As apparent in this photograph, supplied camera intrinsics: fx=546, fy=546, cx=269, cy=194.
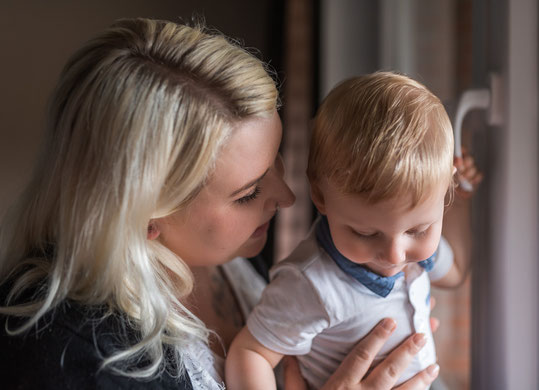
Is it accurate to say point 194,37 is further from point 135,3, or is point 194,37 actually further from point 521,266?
point 135,3

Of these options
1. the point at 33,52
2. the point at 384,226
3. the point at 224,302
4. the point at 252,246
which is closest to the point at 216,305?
the point at 224,302

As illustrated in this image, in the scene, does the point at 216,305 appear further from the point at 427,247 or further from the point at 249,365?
the point at 427,247

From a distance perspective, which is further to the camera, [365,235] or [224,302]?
[224,302]

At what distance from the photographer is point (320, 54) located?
162 centimetres

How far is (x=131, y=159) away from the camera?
0.77 meters

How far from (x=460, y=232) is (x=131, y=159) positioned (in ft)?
2.19

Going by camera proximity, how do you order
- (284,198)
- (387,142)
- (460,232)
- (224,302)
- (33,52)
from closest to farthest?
1. (387,142)
2. (284,198)
3. (460,232)
4. (224,302)
5. (33,52)

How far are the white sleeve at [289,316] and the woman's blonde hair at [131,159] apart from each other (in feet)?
0.37

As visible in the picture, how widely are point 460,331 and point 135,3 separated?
1866 mm

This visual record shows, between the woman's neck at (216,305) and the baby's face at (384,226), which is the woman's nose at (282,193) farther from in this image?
the woman's neck at (216,305)

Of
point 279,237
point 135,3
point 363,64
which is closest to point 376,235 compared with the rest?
point 363,64

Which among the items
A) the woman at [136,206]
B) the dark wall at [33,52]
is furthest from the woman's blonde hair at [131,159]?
the dark wall at [33,52]

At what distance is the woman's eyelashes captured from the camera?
89 cm

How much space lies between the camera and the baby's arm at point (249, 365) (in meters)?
0.87
